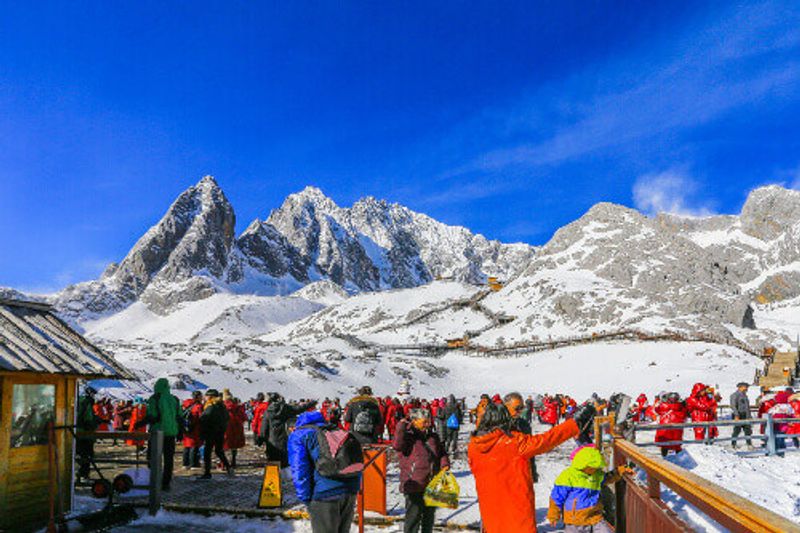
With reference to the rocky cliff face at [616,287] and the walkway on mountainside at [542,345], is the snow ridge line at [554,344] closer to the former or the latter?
the walkway on mountainside at [542,345]

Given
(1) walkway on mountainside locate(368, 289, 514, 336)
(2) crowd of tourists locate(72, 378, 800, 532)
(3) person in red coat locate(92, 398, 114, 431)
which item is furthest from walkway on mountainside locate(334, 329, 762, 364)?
(2) crowd of tourists locate(72, 378, 800, 532)

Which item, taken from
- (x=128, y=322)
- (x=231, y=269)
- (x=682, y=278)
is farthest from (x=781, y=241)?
(x=128, y=322)

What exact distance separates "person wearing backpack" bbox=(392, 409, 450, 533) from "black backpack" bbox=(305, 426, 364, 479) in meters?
1.84

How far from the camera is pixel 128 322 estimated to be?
137 meters

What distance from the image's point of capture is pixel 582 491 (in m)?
4.98

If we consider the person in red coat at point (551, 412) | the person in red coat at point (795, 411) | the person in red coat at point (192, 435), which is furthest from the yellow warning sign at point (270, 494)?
the person in red coat at point (551, 412)

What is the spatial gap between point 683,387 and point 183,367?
103 feet

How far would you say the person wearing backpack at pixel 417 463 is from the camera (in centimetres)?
662

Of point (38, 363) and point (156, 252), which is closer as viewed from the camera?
point (38, 363)

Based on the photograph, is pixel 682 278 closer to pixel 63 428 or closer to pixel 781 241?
pixel 63 428

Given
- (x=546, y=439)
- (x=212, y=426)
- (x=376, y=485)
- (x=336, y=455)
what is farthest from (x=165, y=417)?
(x=546, y=439)

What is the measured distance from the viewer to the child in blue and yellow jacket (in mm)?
4934

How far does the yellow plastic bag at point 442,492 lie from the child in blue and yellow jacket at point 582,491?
142 cm

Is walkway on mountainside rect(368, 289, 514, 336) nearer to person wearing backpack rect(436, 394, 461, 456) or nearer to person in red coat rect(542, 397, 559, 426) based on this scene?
person in red coat rect(542, 397, 559, 426)
